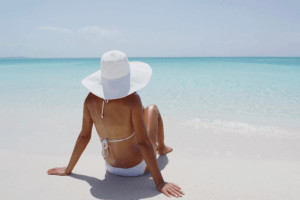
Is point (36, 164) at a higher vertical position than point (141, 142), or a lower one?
lower

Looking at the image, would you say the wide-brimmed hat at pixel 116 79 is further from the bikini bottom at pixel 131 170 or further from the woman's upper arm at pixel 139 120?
the bikini bottom at pixel 131 170

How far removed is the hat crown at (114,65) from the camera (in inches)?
67.4

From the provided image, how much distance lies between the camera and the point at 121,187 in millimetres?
2098

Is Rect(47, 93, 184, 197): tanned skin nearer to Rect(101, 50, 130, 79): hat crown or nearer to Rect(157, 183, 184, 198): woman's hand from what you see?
Rect(157, 183, 184, 198): woman's hand

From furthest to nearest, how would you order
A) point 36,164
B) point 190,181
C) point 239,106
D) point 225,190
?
point 239,106
point 36,164
point 190,181
point 225,190

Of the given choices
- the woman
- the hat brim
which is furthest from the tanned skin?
the hat brim

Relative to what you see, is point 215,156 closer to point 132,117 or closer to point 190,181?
point 190,181

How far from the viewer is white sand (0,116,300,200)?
1.97 meters

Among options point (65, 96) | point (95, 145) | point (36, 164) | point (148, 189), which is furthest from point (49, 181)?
point (65, 96)

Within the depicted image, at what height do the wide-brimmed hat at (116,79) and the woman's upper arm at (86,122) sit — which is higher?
the wide-brimmed hat at (116,79)

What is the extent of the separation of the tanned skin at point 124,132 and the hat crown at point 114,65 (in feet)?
0.66

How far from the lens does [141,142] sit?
1.84m

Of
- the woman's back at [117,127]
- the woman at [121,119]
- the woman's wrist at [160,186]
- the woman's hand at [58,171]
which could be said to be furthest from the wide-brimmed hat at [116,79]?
the woman's hand at [58,171]

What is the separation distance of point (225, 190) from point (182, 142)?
1357 millimetres
